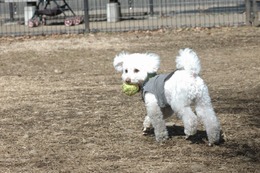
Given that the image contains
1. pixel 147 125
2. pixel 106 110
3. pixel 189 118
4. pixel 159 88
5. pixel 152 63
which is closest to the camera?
pixel 189 118

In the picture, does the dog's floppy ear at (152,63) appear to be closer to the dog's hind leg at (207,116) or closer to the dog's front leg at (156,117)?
the dog's front leg at (156,117)

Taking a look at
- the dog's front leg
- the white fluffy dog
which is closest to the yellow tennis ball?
the white fluffy dog

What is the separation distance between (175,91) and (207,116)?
0.93 ft

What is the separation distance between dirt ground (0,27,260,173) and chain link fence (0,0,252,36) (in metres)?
1.51

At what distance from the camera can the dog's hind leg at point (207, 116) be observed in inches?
183

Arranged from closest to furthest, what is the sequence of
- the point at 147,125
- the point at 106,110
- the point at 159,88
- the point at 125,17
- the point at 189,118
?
the point at 189,118 → the point at 159,88 → the point at 147,125 → the point at 106,110 → the point at 125,17

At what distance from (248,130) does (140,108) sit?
1.32 metres

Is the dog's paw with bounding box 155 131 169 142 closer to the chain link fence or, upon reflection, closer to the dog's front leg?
the dog's front leg

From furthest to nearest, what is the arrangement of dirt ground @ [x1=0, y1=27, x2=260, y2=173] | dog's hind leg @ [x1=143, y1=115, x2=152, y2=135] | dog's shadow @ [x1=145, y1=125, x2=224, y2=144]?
dog's hind leg @ [x1=143, y1=115, x2=152, y2=135] < dog's shadow @ [x1=145, y1=125, x2=224, y2=144] < dirt ground @ [x1=0, y1=27, x2=260, y2=173]

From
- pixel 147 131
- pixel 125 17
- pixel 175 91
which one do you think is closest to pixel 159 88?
pixel 175 91

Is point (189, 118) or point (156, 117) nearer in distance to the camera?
point (189, 118)

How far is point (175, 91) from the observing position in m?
4.68

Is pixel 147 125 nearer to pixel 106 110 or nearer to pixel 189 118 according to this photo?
pixel 189 118

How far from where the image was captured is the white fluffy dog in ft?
15.3
